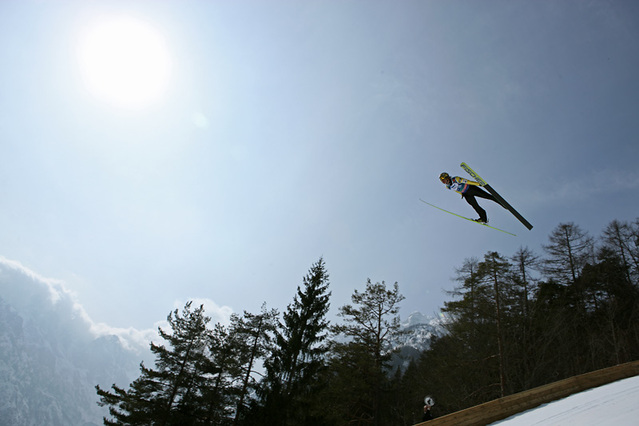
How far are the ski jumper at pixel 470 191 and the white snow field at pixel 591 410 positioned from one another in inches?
204

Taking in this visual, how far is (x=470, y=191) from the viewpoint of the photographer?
33.3ft

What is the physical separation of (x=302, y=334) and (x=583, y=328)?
64.8 ft

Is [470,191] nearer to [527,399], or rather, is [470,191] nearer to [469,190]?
[469,190]

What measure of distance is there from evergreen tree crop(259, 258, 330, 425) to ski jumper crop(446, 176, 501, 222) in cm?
1278

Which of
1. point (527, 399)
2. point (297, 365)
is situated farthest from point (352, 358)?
point (527, 399)

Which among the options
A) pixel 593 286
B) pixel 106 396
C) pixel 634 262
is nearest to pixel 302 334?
pixel 106 396

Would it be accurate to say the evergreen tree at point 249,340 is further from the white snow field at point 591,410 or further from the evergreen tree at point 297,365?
the white snow field at point 591,410

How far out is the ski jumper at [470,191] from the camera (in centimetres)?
1000

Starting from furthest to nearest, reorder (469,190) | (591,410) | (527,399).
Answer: (469,190), (527,399), (591,410)

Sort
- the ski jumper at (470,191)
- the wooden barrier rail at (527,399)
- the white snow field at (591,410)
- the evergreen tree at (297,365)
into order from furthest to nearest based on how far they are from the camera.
Answer: the evergreen tree at (297,365) < the ski jumper at (470,191) < the wooden barrier rail at (527,399) < the white snow field at (591,410)

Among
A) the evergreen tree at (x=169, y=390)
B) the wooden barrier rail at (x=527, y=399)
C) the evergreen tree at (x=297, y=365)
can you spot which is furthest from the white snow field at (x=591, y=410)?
the evergreen tree at (x=169, y=390)

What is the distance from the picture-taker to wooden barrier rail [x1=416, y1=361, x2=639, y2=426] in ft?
25.6

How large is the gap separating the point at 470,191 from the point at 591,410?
5983 millimetres

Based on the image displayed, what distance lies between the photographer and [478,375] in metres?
17.2
